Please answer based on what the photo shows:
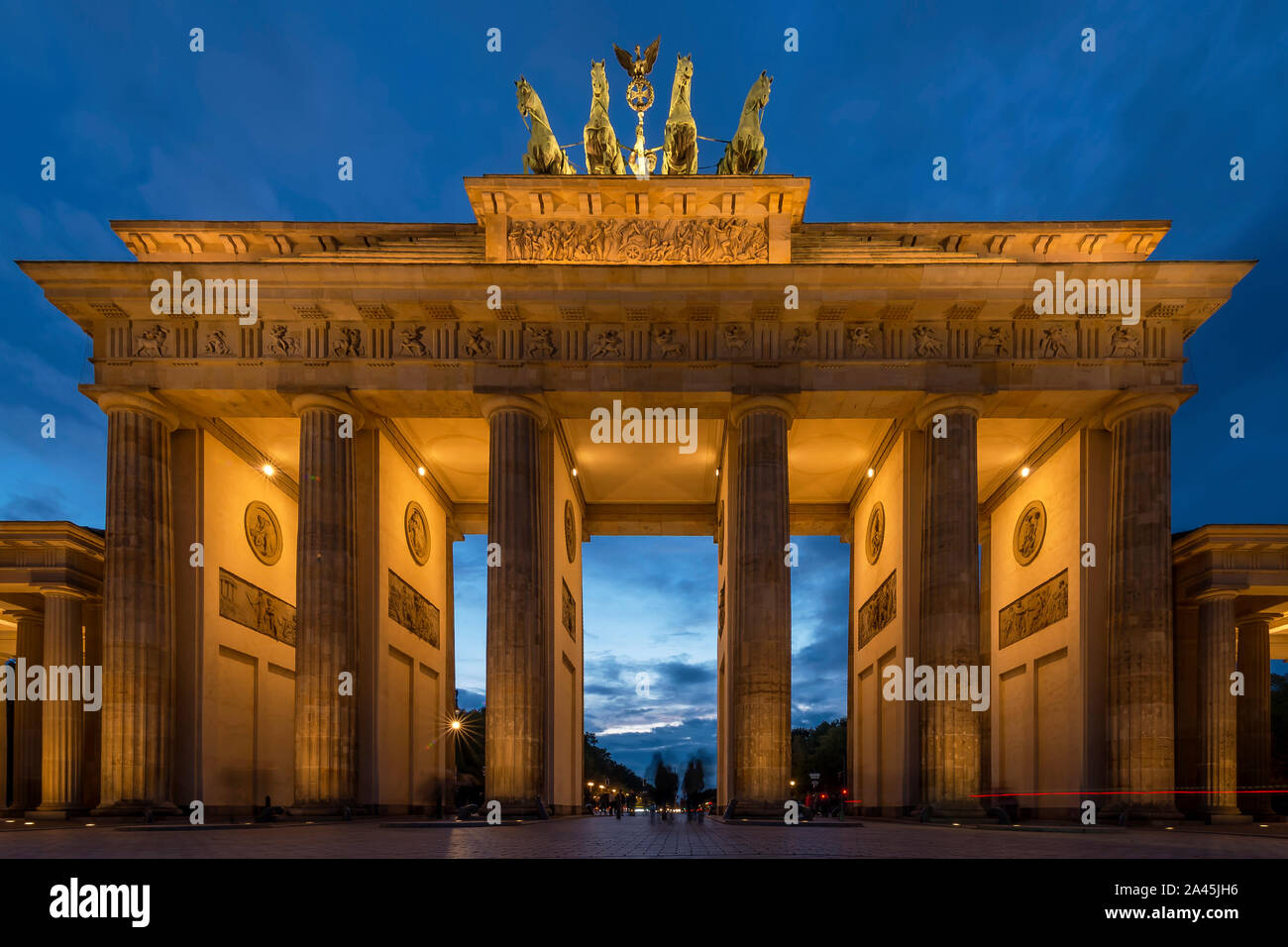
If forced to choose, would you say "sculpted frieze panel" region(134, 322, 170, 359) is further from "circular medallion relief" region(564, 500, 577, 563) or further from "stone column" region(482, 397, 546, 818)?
"circular medallion relief" region(564, 500, 577, 563)

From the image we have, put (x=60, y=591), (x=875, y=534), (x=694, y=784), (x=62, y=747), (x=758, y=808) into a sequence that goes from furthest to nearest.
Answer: (x=694, y=784) → (x=875, y=534) → (x=60, y=591) → (x=62, y=747) → (x=758, y=808)

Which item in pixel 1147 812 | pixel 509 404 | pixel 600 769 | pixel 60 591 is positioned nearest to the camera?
pixel 1147 812

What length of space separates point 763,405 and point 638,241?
17.3 ft

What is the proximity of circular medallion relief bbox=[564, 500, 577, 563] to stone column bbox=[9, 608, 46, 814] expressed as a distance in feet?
51.9

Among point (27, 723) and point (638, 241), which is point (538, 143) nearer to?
point (638, 241)

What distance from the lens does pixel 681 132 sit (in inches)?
926

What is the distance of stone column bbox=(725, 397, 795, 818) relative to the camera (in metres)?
19.9

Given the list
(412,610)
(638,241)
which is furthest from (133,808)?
(638,241)

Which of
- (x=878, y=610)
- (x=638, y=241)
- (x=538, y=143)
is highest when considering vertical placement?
(x=538, y=143)

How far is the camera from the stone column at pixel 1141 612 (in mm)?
19953

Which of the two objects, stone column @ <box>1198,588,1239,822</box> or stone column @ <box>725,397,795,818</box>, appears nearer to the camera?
stone column @ <box>725,397,795,818</box>

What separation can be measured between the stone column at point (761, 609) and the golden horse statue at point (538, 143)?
813 cm

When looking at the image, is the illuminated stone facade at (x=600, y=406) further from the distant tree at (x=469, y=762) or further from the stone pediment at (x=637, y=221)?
the distant tree at (x=469, y=762)

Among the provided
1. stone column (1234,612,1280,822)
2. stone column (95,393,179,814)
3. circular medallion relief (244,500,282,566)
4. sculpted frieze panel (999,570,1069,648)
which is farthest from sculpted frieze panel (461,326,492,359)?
stone column (1234,612,1280,822)
